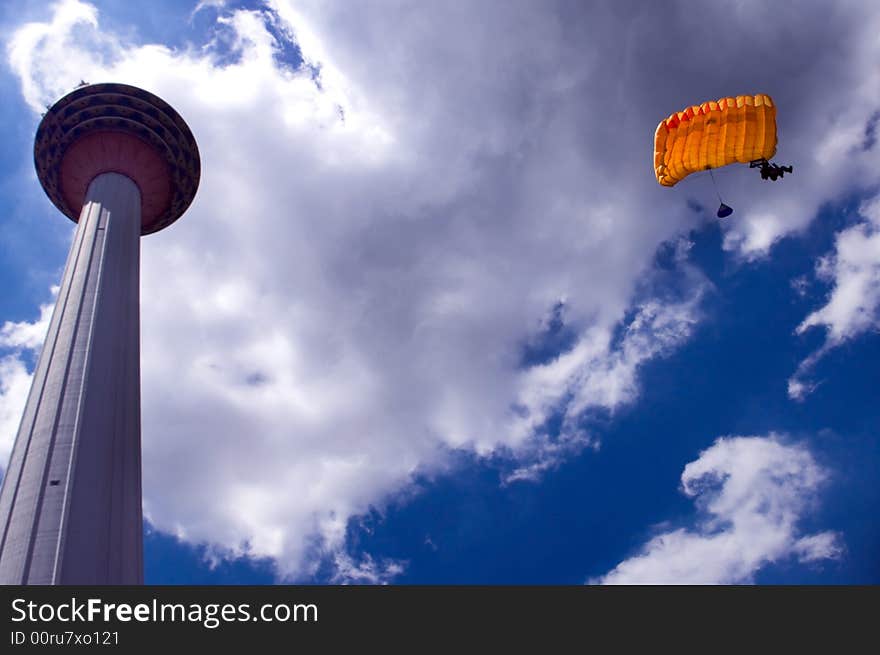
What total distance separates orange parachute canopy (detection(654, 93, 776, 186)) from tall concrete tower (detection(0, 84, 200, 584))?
40679mm

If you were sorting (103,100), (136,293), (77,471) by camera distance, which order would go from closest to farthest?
(77,471) < (136,293) < (103,100)

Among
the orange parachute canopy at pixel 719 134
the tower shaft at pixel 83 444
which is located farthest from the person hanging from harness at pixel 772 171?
the tower shaft at pixel 83 444

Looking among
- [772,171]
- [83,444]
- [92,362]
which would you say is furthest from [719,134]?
[83,444]

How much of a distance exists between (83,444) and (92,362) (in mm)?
5535

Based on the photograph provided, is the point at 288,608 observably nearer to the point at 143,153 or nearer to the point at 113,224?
the point at 113,224

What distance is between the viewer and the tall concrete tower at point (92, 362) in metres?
30.5

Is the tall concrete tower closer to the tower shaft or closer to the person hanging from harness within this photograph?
the tower shaft

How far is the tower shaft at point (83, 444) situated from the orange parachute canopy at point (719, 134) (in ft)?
133

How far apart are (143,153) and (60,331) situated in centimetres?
2143

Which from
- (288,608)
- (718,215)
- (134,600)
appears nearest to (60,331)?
(134,600)

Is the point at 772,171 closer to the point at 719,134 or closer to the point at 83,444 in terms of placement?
the point at 719,134

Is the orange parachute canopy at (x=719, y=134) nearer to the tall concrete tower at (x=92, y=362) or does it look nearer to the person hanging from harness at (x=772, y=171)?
the person hanging from harness at (x=772, y=171)

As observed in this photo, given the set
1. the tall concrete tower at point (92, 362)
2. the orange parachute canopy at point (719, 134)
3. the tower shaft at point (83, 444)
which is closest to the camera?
the tower shaft at point (83, 444)

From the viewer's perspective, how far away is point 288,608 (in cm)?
2823
